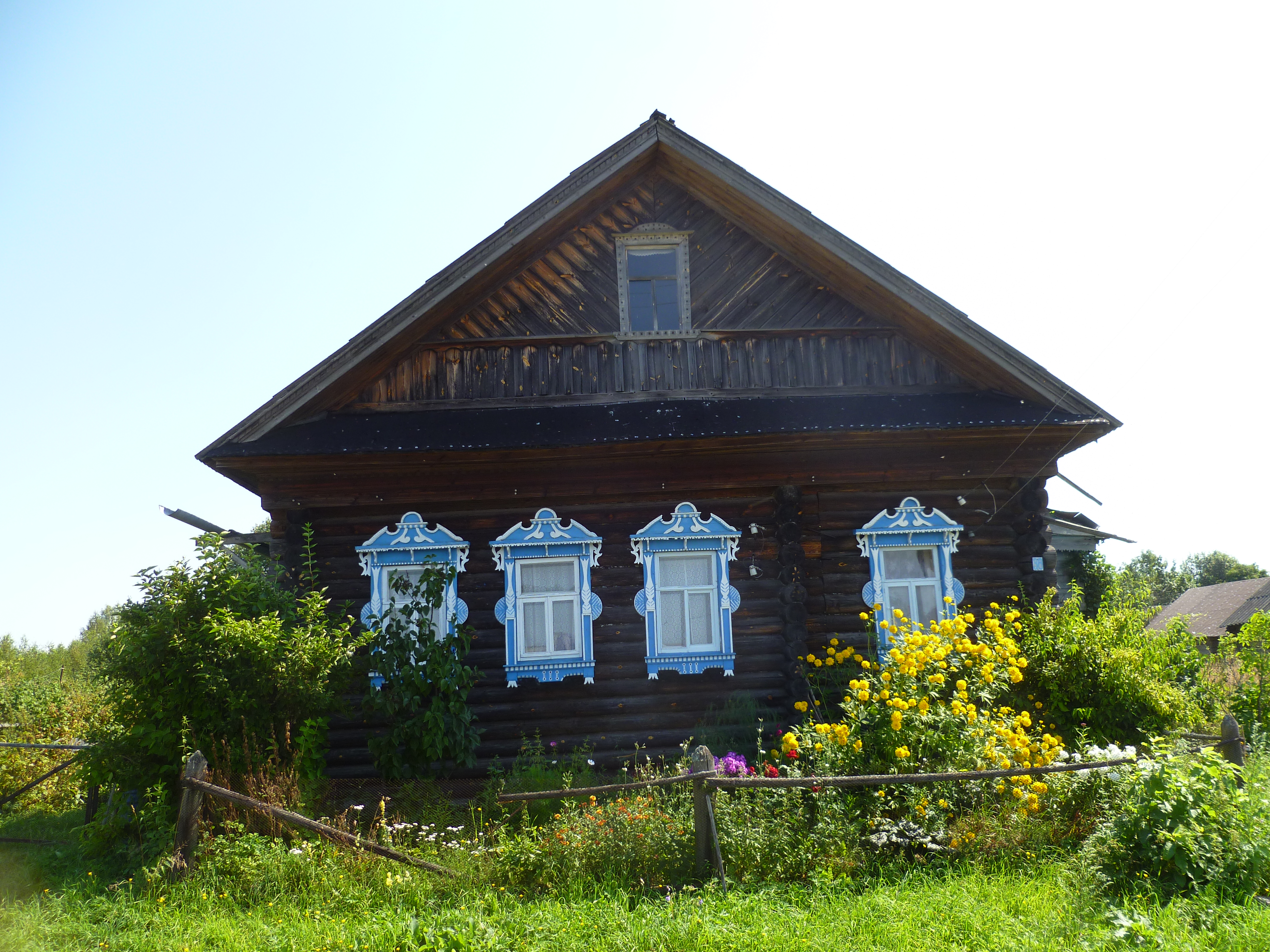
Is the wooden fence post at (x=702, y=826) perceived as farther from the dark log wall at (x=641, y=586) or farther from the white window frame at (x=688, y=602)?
the white window frame at (x=688, y=602)

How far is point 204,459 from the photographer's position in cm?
909

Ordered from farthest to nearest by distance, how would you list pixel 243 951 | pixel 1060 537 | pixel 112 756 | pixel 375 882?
pixel 1060 537 → pixel 112 756 → pixel 375 882 → pixel 243 951

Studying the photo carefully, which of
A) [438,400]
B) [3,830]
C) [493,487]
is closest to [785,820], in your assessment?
[493,487]

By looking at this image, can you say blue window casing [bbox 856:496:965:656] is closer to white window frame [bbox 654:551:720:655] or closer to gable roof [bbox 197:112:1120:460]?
white window frame [bbox 654:551:720:655]

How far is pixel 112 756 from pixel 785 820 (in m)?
5.90

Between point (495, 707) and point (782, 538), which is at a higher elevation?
point (782, 538)

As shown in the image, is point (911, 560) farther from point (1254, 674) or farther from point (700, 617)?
point (1254, 674)

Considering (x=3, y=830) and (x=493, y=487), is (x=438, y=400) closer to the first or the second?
(x=493, y=487)

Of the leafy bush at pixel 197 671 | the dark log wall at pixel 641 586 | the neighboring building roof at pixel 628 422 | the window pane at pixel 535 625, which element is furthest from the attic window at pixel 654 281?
the leafy bush at pixel 197 671

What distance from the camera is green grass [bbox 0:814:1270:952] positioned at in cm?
463

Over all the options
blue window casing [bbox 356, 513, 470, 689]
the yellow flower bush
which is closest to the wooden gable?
blue window casing [bbox 356, 513, 470, 689]

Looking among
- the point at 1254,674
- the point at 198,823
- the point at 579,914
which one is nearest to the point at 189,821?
the point at 198,823

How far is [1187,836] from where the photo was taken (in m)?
5.05

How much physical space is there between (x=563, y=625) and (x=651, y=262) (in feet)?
16.1
